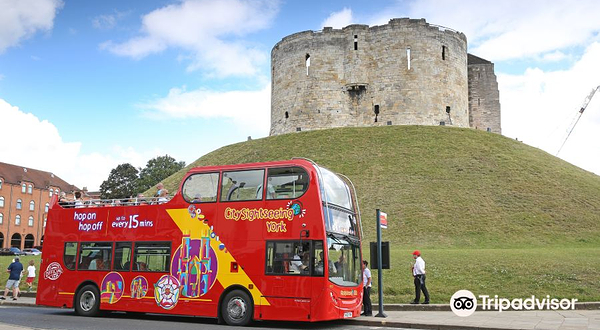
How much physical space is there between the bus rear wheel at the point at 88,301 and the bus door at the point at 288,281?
18.7 feet

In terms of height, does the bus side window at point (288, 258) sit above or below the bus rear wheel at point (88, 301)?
above

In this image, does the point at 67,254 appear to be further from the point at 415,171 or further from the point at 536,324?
the point at 415,171

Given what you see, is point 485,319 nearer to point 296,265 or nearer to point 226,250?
point 296,265

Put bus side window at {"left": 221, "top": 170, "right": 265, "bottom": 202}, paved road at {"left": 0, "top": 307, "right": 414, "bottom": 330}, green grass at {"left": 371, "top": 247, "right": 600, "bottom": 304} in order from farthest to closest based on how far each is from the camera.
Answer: green grass at {"left": 371, "top": 247, "right": 600, "bottom": 304} → bus side window at {"left": 221, "top": 170, "right": 265, "bottom": 202} → paved road at {"left": 0, "top": 307, "right": 414, "bottom": 330}

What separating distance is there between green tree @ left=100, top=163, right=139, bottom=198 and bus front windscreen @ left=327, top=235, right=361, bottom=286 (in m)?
66.6

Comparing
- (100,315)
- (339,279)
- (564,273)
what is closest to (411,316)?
(339,279)

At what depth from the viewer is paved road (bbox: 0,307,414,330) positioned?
12.2 m

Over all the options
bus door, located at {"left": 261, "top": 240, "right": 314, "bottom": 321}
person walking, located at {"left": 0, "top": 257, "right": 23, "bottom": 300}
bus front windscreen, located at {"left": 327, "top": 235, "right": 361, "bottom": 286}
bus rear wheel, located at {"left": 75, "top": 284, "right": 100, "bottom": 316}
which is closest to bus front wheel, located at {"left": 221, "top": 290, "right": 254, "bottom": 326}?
bus door, located at {"left": 261, "top": 240, "right": 314, "bottom": 321}

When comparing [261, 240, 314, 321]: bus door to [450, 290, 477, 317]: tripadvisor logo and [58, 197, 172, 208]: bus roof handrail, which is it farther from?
[450, 290, 477, 317]: tripadvisor logo

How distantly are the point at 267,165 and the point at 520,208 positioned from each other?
23.4 metres

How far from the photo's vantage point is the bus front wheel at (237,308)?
12.7 m

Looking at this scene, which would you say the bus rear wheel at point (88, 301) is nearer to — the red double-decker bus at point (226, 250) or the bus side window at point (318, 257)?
the red double-decker bus at point (226, 250)

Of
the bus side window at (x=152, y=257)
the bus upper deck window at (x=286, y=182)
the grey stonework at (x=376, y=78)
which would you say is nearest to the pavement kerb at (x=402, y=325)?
the bus upper deck window at (x=286, y=182)

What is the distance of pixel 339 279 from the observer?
1248 cm
